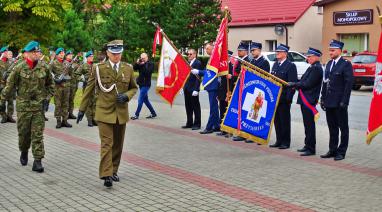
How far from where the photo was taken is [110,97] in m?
8.01

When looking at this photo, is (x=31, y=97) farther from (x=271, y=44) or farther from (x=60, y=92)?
(x=271, y=44)

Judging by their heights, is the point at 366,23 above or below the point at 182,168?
above

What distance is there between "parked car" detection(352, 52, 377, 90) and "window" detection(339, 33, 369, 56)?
8993 mm

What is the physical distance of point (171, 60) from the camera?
13.5 metres

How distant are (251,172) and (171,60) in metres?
5.32

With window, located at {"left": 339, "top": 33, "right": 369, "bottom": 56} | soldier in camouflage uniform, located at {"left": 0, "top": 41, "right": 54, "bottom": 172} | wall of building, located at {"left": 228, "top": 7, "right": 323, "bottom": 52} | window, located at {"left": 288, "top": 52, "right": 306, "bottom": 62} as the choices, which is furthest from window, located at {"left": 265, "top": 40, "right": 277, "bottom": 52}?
soldier in camouflage uniform, located at {"left": 0, "top": 41, "right": 54, "bottom": 172}

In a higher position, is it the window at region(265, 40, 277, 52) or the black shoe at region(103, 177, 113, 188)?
the window at region(265, 40, 277, 52)

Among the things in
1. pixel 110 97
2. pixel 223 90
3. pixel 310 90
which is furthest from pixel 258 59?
pixel 110 97

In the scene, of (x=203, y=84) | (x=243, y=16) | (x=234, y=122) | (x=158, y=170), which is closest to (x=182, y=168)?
(x=158, y=170)

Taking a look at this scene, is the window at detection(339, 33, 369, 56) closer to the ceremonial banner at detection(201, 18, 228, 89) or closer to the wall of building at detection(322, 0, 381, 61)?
the wall of building at detection(322, 0, 381, 61)

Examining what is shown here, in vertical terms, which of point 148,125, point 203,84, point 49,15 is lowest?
point 148,125

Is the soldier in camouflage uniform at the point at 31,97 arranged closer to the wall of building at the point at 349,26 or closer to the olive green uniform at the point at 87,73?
the olive green uniform at the point at 87,73

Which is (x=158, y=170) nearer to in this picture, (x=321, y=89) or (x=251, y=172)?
(x=251, y=172)

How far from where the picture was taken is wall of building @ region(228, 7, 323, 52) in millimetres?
39062
